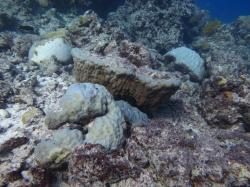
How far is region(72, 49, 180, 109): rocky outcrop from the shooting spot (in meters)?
5.11

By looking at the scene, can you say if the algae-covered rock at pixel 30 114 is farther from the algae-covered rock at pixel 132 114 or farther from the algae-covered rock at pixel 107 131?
the algae-covered rock at pixel 132 114

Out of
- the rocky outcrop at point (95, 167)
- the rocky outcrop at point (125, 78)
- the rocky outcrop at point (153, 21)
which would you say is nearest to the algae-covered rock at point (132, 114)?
the rocky outcrop at point (125, 78)

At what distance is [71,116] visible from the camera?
4496 millimetres

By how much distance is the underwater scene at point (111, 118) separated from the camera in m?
4.02

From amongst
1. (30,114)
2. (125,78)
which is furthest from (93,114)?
(30,114)

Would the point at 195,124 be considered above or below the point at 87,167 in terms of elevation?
above

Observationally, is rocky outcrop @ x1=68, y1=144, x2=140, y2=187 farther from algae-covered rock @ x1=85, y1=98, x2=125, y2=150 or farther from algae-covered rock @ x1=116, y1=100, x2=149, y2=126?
algae-covered rock @ x1=116, y1=100, x2=149, y2=126

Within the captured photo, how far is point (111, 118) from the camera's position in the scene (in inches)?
178

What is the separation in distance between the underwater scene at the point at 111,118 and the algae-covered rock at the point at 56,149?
0.6 inches

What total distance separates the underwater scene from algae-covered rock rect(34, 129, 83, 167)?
1 centimetres

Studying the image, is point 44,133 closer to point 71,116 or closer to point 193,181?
point 71,116

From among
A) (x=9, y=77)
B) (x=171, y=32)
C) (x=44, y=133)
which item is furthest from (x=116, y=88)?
(x=171, y=32)

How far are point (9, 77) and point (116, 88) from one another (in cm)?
269

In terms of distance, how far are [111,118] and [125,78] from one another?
0.95 meters
